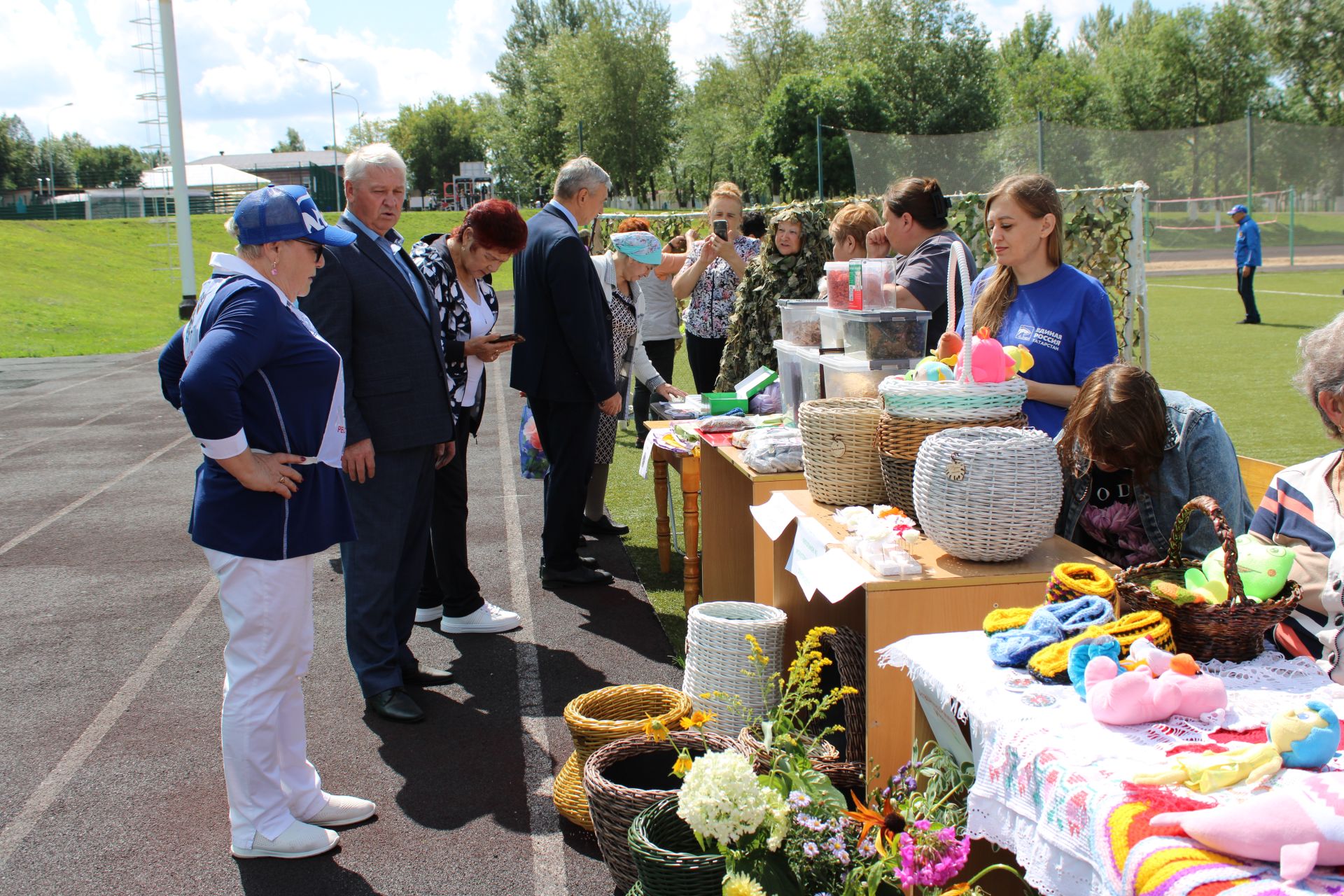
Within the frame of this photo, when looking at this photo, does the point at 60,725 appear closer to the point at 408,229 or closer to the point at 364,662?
the point at 364,662

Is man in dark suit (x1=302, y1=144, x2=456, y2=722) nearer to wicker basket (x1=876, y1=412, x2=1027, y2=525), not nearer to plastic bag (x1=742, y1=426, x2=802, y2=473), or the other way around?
plastic bag (x1=742, y1=426, x2=802, y2=473)

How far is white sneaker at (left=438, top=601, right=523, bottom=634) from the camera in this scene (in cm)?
487

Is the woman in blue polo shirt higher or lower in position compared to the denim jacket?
higher

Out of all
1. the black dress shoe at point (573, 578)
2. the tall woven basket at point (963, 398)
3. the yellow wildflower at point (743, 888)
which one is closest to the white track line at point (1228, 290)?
the black dress shoe at point (573, 578)

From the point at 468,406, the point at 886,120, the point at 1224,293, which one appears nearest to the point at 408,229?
the point at 886,120

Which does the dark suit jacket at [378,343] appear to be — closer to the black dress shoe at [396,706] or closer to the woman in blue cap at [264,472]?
the woman in blue cap at [264,472]

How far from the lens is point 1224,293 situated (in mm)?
21047

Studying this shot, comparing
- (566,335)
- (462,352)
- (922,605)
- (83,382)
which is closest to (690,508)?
(566,335)

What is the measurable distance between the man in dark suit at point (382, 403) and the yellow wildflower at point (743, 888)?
83.0 inches

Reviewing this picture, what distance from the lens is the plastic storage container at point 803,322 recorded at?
4.36 meters

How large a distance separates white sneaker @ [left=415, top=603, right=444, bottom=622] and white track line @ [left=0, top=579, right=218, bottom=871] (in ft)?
3.66

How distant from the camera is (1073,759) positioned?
1.59 meters

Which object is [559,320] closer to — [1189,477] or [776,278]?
[776,278]

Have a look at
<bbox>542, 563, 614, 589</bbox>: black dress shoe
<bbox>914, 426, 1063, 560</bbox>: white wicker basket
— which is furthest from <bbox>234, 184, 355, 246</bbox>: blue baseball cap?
<bbox>542, 563, 614, 589</bbox>: black dress shoe
